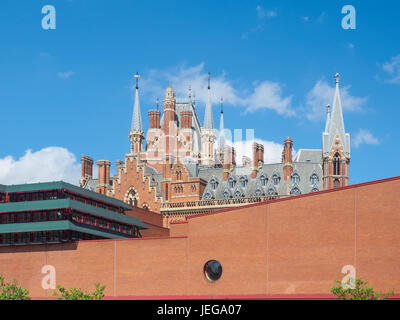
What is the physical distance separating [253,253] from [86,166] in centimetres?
6010

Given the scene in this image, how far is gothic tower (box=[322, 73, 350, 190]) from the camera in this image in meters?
94.9

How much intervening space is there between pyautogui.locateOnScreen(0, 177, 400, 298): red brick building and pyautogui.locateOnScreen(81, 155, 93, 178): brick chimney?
4332cm

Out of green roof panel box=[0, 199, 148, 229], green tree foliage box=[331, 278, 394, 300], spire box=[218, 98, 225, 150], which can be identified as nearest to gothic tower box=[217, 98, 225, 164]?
spire box=[218, 98, 225, 150]

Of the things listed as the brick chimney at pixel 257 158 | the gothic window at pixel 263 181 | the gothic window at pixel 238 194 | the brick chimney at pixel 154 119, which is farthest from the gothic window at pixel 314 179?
the brick chimney at pixel 154 119

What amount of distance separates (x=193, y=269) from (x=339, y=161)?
134 ft

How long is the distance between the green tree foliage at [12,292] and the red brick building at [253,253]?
1.74m

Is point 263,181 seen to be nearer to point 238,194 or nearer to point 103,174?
point 238,194

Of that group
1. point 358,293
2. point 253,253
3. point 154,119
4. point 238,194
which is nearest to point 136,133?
point 154,119

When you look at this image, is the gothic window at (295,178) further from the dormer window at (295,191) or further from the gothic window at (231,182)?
the gothic window at (231,182)
